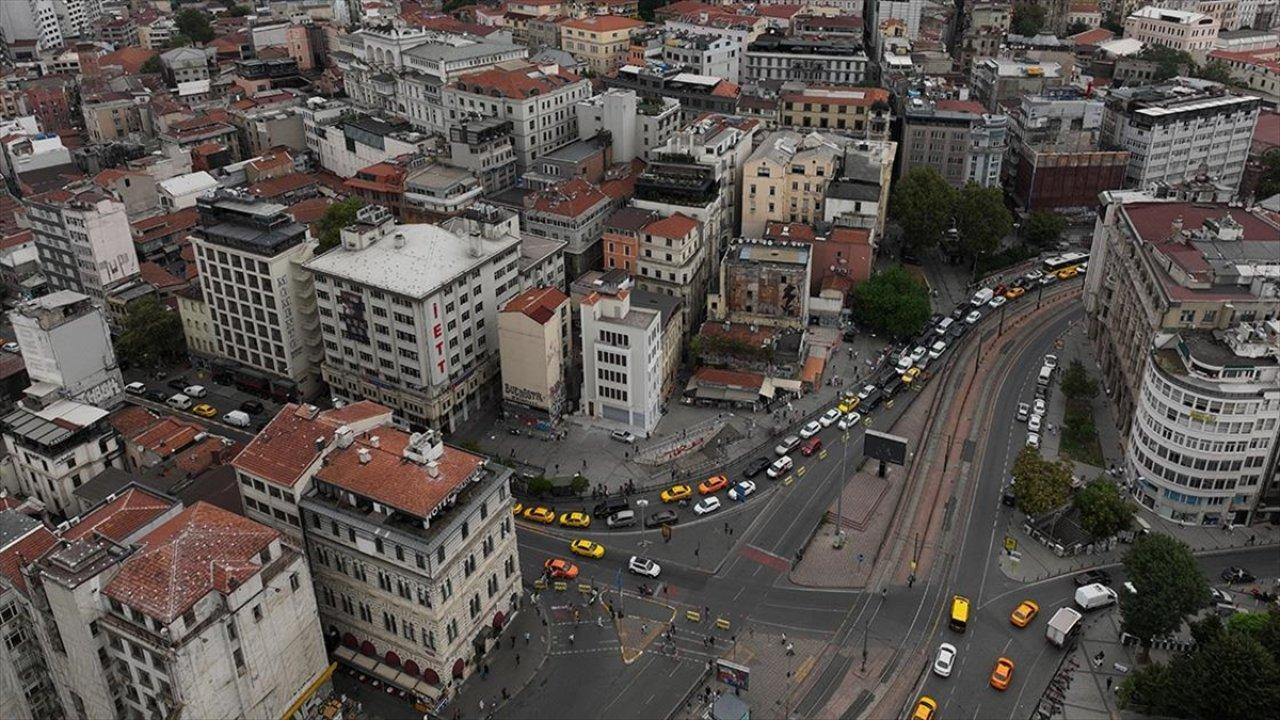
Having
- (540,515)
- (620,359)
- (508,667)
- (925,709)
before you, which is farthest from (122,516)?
(925,709)

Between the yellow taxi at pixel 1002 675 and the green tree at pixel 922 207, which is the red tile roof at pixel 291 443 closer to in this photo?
the yellow taxi at pixel 1002 675

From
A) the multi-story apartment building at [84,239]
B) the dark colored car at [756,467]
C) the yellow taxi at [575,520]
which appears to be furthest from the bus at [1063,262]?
the multi-story apartment building at [84,239]

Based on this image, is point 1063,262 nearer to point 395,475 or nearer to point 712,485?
point 712,485

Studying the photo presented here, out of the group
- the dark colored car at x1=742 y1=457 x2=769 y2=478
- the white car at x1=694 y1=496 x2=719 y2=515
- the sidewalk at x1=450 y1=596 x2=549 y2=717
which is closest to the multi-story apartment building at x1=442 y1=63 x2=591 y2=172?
the dark colored car at x1=742 y1=457 x2=769 y2=478

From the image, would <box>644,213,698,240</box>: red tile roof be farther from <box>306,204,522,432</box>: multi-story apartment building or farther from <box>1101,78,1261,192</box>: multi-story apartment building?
<box>1101,78,1261,192</box>: multi-story apartment building

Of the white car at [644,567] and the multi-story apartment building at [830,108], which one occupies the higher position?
the multi-story apartment building at [830,108]

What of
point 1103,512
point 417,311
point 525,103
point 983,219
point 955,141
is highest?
point 525,103

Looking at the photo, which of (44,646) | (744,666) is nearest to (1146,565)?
(744,666)
